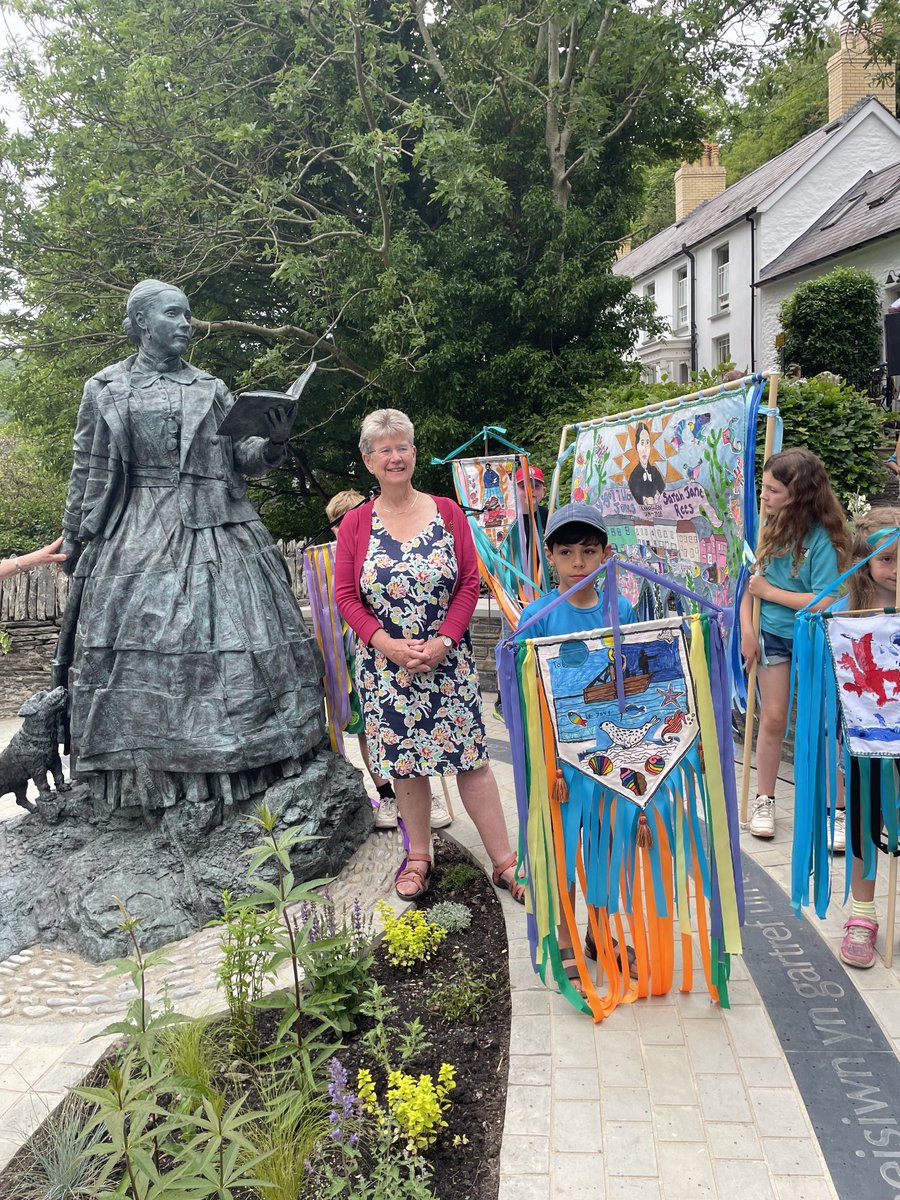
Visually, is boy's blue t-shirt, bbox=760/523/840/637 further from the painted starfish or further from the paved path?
the painted starfish

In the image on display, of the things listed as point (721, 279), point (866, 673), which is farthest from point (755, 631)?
point (721, 279)

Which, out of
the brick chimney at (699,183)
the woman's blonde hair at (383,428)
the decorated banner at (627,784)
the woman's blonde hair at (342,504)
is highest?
the brick chimney at (699,183)

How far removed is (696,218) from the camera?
25.6m

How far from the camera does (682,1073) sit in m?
2.40

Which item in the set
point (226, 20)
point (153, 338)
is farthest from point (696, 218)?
point (153, 338)

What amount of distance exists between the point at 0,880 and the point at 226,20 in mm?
10418

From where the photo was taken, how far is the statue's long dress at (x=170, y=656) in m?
3.41

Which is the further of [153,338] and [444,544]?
[153,338]

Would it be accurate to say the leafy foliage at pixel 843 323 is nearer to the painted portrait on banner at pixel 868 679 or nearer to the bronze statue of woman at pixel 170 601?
the painted portrait on banner at pixel 868 679

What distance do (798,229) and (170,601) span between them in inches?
819

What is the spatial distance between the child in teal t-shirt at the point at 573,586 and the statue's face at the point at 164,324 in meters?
1.91

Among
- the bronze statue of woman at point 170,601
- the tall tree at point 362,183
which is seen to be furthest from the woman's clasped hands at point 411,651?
the tall tree at point 362,183

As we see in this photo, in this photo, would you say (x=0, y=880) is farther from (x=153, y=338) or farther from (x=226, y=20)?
(x=226, y=20)

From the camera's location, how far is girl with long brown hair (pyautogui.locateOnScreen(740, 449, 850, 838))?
11.7ft
